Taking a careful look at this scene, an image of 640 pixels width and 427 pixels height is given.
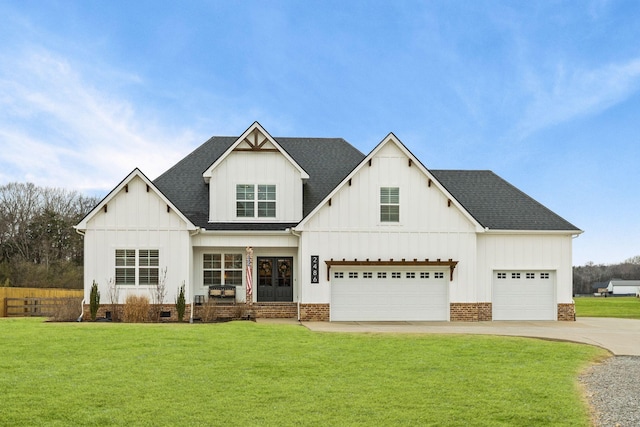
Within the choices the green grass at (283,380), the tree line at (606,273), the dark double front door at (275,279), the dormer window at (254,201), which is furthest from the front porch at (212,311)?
the tree line at (606,273)

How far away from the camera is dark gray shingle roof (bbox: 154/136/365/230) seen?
27.2 meters

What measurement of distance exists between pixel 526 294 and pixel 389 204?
23.9 ft

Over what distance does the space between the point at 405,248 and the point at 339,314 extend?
12.7 feet

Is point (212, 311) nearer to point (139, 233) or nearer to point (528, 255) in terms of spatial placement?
point (139, 233)

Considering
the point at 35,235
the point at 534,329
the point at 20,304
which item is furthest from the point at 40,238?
the point at 534,329

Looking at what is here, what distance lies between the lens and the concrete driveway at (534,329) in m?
18.0

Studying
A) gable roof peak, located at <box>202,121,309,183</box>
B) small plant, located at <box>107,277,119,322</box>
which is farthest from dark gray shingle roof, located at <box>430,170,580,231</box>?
small plant, located at <box>107,277,119,322</box>

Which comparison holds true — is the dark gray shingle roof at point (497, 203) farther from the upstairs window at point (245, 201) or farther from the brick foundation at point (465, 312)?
the upstairs window at point (245, 201)

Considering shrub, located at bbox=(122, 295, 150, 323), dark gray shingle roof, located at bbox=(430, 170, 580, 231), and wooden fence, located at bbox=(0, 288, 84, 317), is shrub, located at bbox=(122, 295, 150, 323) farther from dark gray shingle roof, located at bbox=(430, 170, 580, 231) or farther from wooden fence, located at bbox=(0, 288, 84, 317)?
dark gray shingle roof, located at bbox=(430, 170, 580, 231)

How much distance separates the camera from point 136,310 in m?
23.6

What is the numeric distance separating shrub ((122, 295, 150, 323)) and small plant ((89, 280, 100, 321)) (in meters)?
1.32

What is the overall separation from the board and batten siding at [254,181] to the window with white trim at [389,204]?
152 inches

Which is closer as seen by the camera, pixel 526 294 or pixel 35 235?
pixel 526 294

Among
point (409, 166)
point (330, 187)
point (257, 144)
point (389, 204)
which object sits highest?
point (257, 144)
